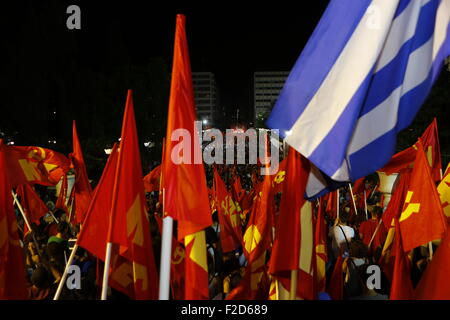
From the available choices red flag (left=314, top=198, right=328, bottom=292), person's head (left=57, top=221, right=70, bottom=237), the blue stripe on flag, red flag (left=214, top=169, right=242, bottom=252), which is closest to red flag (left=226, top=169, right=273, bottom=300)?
red flag (left=214, top=169, right=242, bottom=252)

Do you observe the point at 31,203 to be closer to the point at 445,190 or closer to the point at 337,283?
the point at 337,283

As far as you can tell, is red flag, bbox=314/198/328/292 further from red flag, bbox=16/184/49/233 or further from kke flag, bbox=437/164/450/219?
red flag, bbox=16/184/49/233

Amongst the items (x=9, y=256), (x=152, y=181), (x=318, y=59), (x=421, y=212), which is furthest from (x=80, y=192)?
(x=318, y=59)

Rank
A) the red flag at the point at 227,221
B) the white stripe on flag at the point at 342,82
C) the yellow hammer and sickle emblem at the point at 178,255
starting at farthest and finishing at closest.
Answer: the red flag at the point at 227,221
the yellow hammer and sickle emblem at the point at 178,255
the white stripe on flag at the point at 342,82

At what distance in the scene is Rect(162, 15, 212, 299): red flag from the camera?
387cm

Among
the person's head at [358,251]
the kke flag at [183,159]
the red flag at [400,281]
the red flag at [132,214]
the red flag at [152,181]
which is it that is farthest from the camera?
the red flag at [152,181]

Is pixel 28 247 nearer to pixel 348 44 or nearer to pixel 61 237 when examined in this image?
pixel 61 237

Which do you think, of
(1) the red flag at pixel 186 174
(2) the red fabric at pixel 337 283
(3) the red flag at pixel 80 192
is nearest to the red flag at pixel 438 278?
(2) the red fabric at pixel 337 283

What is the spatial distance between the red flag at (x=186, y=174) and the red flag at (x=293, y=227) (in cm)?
58

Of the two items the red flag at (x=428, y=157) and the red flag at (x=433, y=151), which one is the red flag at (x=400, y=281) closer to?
the red flag at (x=428, y=157)

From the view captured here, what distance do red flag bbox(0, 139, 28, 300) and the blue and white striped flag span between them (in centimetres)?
262

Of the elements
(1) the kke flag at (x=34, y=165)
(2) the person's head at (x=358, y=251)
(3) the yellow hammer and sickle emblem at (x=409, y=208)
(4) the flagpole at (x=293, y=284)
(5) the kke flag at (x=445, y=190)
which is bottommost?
(4) the flagpole at (x=293, y=284)

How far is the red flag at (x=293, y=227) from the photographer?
390cm
